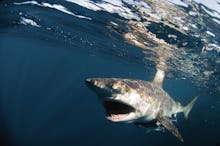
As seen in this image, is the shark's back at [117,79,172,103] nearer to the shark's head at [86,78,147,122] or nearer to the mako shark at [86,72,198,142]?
the mako shark at [86,72,198,142]

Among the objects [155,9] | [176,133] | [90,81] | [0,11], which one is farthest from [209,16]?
[0,11]

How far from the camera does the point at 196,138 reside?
51062mm

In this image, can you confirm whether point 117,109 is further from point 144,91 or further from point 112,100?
point 144,91

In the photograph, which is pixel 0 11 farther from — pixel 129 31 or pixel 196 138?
pixel 196 138

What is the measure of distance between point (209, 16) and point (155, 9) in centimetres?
268

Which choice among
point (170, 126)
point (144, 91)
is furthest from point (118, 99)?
point (170, 126)

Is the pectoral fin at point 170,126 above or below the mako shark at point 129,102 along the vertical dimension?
below

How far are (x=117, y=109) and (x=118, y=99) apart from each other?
71cm

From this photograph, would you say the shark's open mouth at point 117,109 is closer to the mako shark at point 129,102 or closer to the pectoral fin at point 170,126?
the mako shark at point 129,102

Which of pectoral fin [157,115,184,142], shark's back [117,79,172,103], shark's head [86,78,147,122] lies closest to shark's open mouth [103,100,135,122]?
shark's head [86,78,147,122]

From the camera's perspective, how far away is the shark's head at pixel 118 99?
19.0 feet

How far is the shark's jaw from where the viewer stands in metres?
5.69

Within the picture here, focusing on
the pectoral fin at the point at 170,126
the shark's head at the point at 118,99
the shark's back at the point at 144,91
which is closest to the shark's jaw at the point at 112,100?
the shark's head at the point at 118,99

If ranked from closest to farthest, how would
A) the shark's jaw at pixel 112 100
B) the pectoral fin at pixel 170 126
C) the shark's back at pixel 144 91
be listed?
the shark's jaw at pixel 112 100 < the pectoral fin at pixel 170 126 < the shark's back at pixel 144 91
